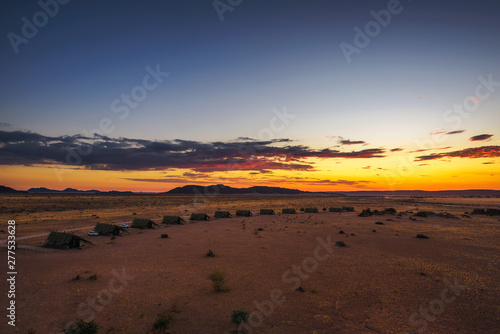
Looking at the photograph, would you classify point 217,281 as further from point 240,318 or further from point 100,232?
point 100,232

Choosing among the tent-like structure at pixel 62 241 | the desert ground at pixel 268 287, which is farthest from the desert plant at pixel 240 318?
the tent-like structure at pixel 62 241

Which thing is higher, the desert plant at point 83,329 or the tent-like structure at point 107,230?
the desert plant at point 83,329

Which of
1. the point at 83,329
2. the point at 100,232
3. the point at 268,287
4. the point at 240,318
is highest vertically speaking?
the point at 240,318

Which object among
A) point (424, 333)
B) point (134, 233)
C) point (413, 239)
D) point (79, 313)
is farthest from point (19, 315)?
point (413, 239)

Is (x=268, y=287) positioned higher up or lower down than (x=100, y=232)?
higher up

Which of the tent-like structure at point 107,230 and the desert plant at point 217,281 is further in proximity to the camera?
the tent-like structure at point 107,230

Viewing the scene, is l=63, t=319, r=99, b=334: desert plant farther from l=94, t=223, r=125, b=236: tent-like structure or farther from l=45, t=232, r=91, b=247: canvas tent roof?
l=94, t=223, r=125, b=236: tent-like structure

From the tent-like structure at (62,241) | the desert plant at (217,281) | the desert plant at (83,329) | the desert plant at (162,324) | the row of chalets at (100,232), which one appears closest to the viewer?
the desert plant at (83,329)

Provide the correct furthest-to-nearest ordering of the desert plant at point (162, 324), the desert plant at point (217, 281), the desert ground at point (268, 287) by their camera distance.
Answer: the desert plant at point (217, 281), the desert ground at point (268, 287), the desert plant at point (162, 324)

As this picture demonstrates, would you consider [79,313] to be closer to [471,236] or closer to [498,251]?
[498,251]

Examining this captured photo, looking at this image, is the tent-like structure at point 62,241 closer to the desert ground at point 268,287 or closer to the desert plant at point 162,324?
the desert ground at point 268,287

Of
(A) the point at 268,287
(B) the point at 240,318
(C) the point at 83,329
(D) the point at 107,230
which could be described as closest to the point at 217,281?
(A) the point at 268,287

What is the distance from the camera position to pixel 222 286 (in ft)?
51.1

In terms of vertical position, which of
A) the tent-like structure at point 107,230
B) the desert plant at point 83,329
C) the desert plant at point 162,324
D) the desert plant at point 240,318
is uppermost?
the desert plant at point 240,318
